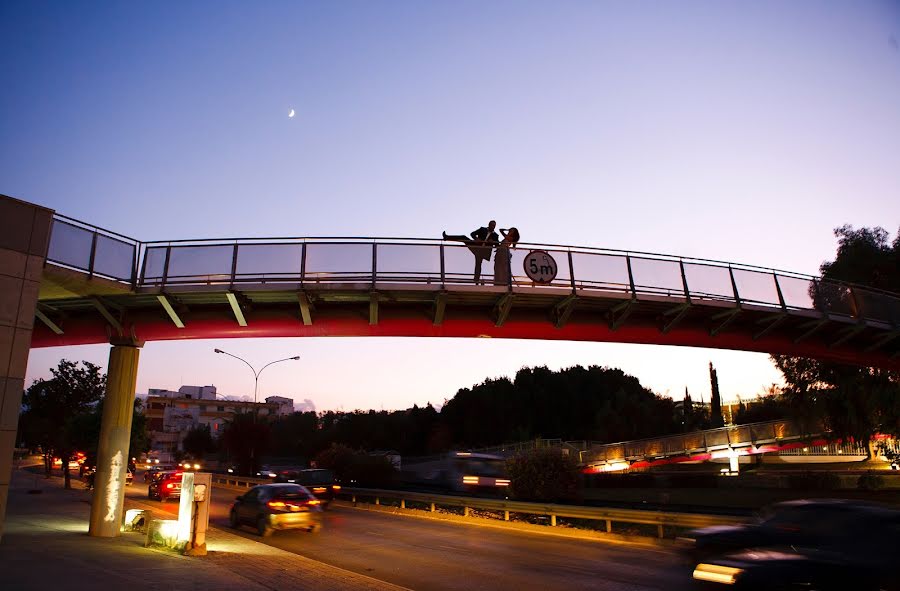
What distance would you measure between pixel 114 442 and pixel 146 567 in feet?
18.7

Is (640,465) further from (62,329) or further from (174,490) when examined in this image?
(62,329)

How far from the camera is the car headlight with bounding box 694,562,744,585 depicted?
8.52 m

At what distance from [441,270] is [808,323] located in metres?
12.0

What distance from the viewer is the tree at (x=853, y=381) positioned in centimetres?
2803

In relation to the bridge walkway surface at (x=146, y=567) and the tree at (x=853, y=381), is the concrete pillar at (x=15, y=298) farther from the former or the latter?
the tree at (x=853, y=381)

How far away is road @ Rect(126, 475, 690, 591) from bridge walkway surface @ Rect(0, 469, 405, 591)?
1.10m

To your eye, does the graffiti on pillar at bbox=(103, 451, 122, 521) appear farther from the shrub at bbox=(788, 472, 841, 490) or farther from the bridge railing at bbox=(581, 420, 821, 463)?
the bridge railing at bbox=(581, 420, 821, 463)

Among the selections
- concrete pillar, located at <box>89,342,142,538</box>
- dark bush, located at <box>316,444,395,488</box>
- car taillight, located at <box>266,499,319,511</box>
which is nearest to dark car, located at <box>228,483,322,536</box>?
car taillight, located at <box>266,499,319,511</box>

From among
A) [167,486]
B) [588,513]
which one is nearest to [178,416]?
[167,486]

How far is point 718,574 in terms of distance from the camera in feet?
28.7

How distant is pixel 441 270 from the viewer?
51.1 feet

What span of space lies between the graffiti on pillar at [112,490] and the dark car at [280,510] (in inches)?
151

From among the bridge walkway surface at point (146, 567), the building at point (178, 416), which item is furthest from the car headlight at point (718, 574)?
the building at point (178, 416)

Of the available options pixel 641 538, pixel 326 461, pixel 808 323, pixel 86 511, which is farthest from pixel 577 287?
pixel 326 461
